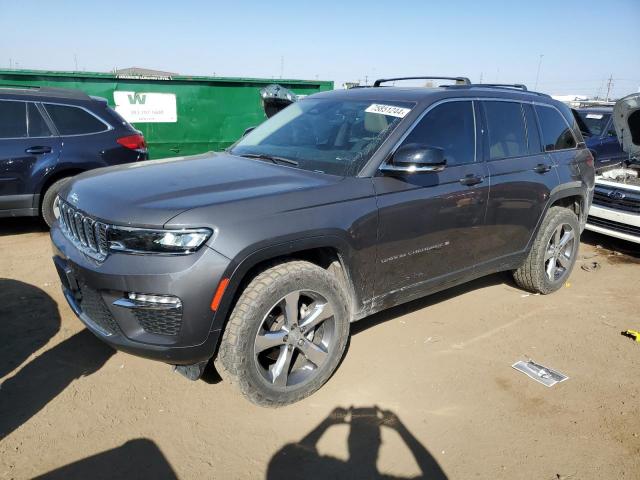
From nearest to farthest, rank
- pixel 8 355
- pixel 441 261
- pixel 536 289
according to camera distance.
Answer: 1. pixel 8 355
2. pixel 441 261
3. pixel 536 289

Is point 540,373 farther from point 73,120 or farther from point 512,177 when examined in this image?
point 73,120

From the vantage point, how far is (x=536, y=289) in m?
4.84

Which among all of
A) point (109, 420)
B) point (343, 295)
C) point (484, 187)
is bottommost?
point (109, 420)

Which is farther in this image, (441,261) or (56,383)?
(441,261)

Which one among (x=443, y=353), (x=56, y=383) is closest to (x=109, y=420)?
(x=56, y=383)

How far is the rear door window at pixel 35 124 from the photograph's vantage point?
19.3ft

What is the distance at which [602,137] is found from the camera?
9.52 m

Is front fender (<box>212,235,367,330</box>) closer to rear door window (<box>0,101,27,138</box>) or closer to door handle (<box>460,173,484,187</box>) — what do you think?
door handle (<box>460,173,484,187</box>)

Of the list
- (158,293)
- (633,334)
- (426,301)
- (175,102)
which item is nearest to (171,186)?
(158,293)

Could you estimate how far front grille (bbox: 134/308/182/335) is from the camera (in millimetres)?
2521

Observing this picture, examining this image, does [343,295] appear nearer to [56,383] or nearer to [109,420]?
[109,420]

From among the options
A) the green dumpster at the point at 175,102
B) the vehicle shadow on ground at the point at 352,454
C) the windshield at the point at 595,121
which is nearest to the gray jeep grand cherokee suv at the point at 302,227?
the vehicle shadow on ground at the point at 352,454

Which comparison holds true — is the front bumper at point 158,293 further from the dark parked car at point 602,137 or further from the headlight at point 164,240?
the dark parked car at point 602,137

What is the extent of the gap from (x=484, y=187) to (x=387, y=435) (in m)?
2.00
